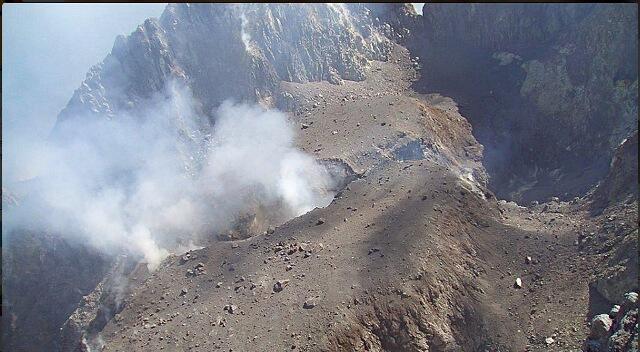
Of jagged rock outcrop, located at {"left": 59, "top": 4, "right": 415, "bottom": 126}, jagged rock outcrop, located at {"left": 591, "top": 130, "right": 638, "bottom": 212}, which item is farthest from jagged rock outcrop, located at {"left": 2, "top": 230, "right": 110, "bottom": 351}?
jagged rock outcrop, located at {"left": 591, "top": 130, "right": 638, "bottom": 212}

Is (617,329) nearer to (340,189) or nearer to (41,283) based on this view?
(340,189)

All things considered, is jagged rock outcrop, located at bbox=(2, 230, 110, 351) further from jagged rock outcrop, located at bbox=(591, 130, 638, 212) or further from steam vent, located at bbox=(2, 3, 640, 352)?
jagged rock outcrop, located at bbox=(591, 130, 638, 212)

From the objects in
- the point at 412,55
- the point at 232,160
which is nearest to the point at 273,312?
the point at 232,160

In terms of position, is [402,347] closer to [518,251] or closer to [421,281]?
[421,281]

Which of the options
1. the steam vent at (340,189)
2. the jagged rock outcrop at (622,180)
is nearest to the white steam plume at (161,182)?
the steam vent at (340,189)

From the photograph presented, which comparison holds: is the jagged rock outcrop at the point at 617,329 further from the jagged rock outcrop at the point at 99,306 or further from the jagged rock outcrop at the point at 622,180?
the jagged rock outcrop at the point at 99,306

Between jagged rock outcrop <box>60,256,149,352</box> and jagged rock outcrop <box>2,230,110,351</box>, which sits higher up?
jagged rock outcrop <box>2,230,110,351</box>

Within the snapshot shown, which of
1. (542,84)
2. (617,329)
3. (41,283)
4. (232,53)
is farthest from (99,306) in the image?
(542,84)
